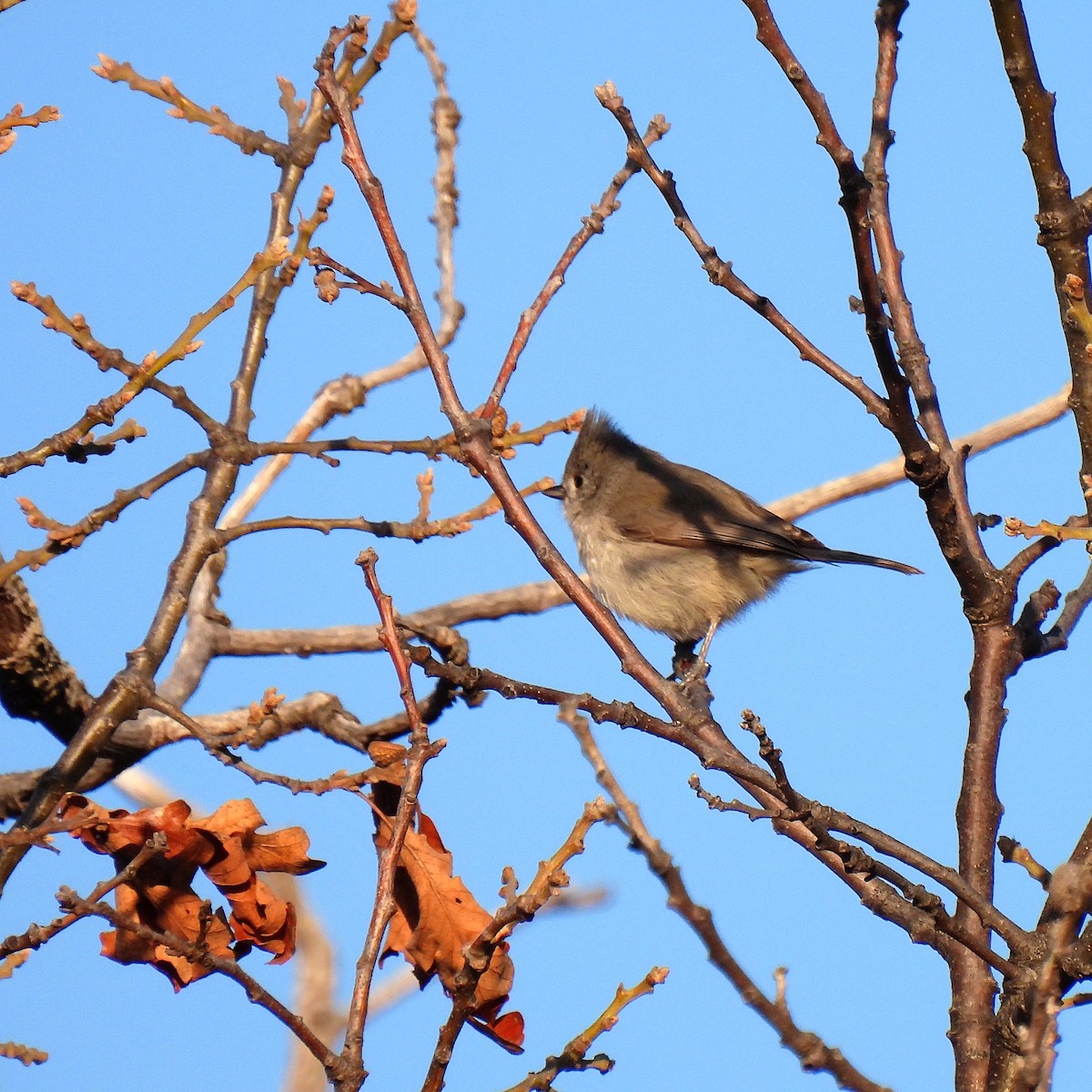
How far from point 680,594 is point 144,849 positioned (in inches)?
140

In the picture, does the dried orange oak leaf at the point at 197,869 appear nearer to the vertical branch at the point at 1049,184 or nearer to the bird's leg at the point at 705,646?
the vertical branch at the point at 1049,184

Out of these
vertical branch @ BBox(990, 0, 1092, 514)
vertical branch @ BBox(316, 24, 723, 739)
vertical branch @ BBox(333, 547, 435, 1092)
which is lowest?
vertical branch @ BBox(333, 547, 435, 1092)

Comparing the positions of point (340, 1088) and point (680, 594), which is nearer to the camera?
point (340, 1088)

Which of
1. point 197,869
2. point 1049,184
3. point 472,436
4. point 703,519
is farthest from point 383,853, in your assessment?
point 703,519

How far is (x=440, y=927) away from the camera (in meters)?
2.25

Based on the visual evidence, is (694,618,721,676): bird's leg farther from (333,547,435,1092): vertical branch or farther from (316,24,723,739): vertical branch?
(333,547,435,1092): vertical branch

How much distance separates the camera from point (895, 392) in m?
2.16

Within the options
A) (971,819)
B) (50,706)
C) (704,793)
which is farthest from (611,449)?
(704,793)

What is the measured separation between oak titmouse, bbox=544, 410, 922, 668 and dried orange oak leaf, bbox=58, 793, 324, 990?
296cm

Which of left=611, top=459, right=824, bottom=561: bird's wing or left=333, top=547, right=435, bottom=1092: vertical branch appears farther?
left=611, top=459, right=824, bottom=561: bird's wing

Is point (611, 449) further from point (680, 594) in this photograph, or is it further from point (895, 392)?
point (895, 392)

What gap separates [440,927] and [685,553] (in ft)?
11.2

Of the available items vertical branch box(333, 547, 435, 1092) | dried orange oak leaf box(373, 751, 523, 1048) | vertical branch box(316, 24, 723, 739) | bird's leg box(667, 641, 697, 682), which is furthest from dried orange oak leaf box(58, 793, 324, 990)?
bird's leg box(667, 641, 697, 682)

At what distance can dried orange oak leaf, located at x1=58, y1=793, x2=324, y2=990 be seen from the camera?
2.22m
